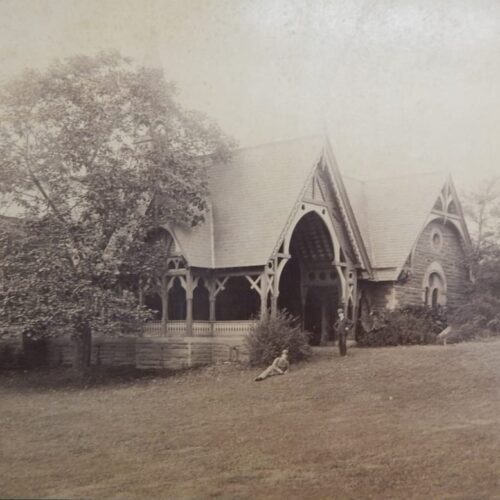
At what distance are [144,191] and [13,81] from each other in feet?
13.7

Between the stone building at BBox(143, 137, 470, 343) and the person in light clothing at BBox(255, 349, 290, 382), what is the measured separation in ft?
Result: 7.98

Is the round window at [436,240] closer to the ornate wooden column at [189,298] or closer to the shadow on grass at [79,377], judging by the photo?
the ornate wooden column at [189,298]

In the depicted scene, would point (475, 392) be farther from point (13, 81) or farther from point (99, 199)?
point (13, 81)

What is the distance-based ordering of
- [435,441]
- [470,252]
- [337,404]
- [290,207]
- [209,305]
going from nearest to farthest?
[435,441]
[337,404]
[290,207]
[209,305]
[470,252]

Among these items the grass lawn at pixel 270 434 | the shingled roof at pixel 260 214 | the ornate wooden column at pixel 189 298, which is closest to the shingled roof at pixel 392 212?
the shingled roof at pixel 260 214

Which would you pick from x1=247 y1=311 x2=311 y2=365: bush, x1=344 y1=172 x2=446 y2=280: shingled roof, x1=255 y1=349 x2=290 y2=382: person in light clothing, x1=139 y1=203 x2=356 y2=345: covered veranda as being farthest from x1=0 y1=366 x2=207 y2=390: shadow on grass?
x1=344 y1=172 x2=446 y2=280: shingled roof

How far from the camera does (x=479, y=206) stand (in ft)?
94.3

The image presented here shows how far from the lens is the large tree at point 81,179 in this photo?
17.8 metres

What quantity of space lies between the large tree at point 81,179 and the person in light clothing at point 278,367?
344 centimetres

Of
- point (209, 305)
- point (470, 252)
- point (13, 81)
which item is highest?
point (13, 81)

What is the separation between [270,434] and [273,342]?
6338 mm

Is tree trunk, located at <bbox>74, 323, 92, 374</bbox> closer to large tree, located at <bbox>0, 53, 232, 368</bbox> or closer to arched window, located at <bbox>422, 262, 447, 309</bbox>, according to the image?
large tree, located at <bbox>0, 53, 232, 368</bbox>

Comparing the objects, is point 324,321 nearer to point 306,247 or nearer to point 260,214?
point 306,247

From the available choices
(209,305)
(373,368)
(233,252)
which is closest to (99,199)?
(233,252)
